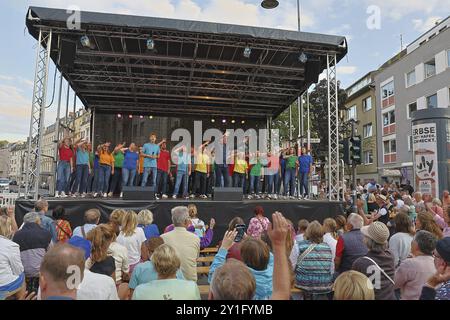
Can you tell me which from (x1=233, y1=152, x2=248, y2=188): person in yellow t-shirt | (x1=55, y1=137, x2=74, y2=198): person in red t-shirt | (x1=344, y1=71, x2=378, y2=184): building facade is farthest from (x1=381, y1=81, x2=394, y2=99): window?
(x1=55, y1=137, x2=74, y2=198): person in red t-shirt

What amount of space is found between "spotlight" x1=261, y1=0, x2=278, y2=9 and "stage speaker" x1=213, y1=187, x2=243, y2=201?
5.08 metres

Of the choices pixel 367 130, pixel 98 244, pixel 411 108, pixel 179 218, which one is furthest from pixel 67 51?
pixel 367 130

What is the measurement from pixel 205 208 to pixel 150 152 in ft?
8.67

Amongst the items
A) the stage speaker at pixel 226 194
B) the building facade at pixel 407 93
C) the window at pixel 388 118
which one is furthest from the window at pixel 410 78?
the stage speaker at pixel 226 194

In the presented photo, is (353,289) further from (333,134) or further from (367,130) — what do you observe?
(367,130)

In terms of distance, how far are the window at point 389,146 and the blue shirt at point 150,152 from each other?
862 inches

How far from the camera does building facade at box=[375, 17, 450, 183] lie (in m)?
20.2

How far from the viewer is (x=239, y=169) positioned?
10461mm

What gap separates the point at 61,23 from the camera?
25.7 feet

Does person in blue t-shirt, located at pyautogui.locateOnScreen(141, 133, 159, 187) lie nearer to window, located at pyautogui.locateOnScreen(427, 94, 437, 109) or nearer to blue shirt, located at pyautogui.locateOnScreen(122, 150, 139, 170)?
blue shirt, located at pyautogui.locateOnScreen(122, 150, 139, 170)

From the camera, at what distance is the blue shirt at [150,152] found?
9.66 metres
